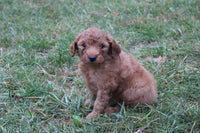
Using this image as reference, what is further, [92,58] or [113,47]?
[113,47]

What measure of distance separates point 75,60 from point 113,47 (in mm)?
2006

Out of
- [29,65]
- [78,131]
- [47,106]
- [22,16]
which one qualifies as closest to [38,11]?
[22,16]

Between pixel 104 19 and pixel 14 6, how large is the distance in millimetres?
3167

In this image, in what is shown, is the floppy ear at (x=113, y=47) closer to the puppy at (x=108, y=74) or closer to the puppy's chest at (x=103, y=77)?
the puppy at (x=108, y=74)

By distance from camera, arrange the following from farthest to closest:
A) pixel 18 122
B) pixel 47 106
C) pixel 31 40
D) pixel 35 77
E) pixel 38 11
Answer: pixel 38 11 < pixel 31 40 < pixel 35 77 < pixel 47 106 < pixel 18 122

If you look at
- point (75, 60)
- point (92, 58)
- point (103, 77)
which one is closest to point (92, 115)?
point (103, 77)

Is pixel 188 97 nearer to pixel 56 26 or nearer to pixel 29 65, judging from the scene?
pixel 29 65

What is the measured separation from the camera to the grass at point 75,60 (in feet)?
11.8

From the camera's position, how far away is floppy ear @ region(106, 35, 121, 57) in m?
3.51

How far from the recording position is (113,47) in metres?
3.54

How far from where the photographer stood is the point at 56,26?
6.79m

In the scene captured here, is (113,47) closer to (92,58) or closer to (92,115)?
(92,58)

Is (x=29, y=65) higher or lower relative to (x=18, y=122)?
higher

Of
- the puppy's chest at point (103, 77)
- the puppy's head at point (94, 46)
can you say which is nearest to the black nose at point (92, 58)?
the puppy's head at point (94, 46)
